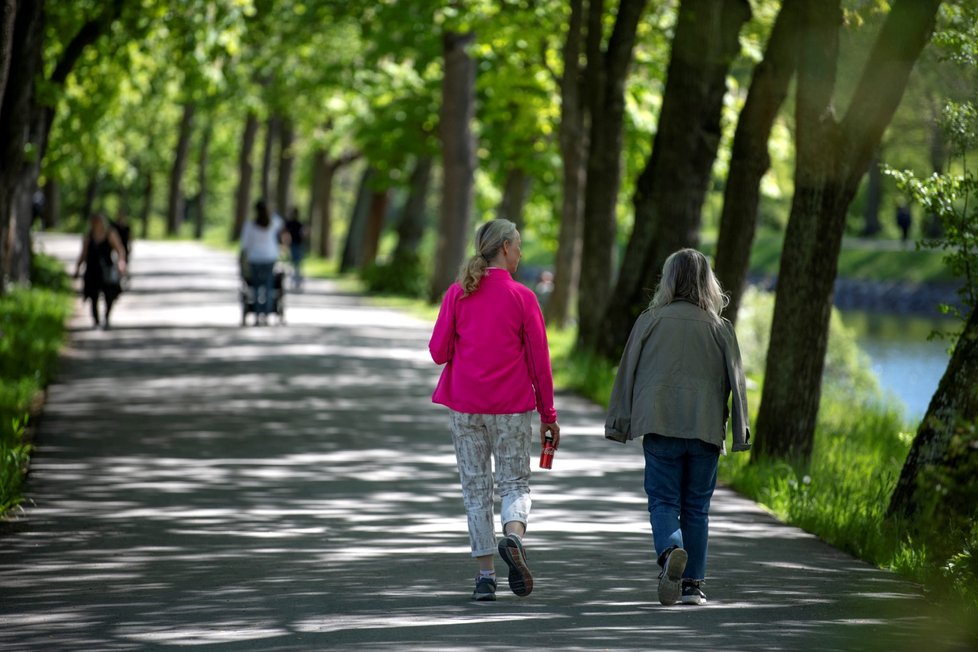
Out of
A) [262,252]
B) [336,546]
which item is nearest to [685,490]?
[336,546]

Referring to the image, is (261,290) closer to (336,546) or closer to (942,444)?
(336,546)

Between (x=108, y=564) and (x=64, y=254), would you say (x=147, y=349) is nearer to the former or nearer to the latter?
(x=108, y=564)

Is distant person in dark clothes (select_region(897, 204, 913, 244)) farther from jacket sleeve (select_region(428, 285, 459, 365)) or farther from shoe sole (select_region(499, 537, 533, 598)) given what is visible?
shoe sole (select_region(499, 537, 533, 598))

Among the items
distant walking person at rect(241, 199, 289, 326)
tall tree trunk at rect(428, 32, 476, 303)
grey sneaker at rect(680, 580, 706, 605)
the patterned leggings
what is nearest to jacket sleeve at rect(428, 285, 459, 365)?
the patterned leggings

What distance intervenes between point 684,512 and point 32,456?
6.68 metres

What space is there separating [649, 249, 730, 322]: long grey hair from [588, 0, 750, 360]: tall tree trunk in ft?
32.5

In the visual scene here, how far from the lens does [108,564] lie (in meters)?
9.03

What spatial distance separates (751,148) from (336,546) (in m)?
7.76

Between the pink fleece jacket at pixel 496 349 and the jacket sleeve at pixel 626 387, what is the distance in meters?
0.30

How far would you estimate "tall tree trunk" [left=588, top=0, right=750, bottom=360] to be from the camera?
18.2 metres

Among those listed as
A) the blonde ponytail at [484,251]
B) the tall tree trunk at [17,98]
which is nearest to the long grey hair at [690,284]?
the blonde ponytail at [484,251]

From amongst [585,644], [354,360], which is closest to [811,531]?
[585,644]

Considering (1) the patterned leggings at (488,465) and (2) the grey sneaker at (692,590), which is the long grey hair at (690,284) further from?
(2) the grey sneaker at (692,590)

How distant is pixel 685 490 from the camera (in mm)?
8156
